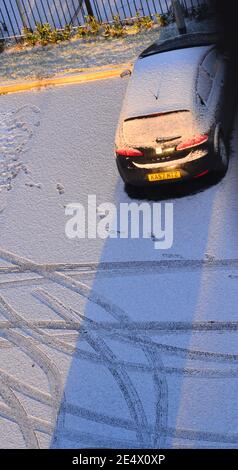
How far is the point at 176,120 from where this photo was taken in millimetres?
7848

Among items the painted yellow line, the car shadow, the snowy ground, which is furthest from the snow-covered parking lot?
the snowy ground

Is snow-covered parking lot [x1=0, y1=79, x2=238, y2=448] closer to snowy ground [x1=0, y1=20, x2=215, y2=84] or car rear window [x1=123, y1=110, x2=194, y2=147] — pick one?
car rear window [x1=123, y1=110, x2=194, y2=147]

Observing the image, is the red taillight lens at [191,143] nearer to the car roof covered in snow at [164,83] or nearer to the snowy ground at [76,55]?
the car roof covered in snow at [164,83]

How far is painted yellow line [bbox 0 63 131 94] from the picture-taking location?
1059cm

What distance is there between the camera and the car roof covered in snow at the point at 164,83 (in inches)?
316

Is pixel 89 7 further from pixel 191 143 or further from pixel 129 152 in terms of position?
pixel 191 143

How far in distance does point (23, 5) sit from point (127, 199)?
20.3ft

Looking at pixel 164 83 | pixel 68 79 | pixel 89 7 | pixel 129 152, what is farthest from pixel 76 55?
pixel 129 152

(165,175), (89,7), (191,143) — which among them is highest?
(89,7)

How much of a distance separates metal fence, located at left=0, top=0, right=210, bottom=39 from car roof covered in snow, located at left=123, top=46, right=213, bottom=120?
3169 millimetres

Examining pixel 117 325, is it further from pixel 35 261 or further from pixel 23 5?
pixel 23 5

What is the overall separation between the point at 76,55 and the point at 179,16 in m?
1.92

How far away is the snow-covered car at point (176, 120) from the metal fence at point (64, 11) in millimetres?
3431
